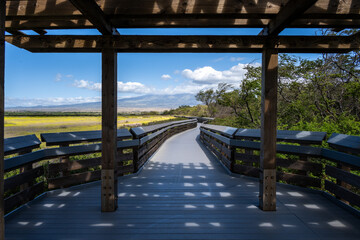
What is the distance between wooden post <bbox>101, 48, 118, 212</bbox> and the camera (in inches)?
122

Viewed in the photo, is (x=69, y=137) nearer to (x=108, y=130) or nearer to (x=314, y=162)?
(x=108, y=130)

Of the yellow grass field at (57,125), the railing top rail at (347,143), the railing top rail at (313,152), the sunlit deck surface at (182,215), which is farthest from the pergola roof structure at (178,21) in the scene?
the yellow grass field at (57,125)

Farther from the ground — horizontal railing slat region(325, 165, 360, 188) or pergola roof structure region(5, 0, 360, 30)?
pergola roof structure region(5, 0, 360, 30)

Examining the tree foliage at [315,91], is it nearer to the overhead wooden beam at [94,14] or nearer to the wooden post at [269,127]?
the wooden post at [269,127]

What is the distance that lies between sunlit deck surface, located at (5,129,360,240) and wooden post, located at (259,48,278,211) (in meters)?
0.23

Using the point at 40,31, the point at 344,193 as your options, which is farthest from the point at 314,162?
the point at 40,31

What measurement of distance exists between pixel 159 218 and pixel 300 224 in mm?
1805

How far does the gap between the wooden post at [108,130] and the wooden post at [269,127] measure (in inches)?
85.5

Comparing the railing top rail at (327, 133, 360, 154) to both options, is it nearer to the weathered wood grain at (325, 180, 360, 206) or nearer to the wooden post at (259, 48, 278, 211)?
the weathered wood grain at (325, 180, 360, 206)

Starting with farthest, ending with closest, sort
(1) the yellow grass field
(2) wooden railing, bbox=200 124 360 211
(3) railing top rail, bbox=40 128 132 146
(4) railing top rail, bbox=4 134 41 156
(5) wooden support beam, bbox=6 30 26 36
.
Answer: (1) the yellow grass field < (3) railing top rail, bbox=40 128 132 146 < (5) wooden support beam, bbox=6 30 26 36 < (2) wooden railing, bbox=200 124 360 211 < (4) railing top rail, bbox=4 134 41 156

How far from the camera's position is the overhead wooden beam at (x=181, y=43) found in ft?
10.3

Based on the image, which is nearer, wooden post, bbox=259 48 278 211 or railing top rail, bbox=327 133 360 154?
railing top rail, bbox=327 133 360 154

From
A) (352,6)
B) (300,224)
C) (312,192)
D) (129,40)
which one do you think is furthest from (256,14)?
(312,192)

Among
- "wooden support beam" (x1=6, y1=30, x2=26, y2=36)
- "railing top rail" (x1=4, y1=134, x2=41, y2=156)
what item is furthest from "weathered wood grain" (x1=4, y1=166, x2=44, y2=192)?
"wooden support beam" (x1=6, y1=30, x2=26, y2=36)
